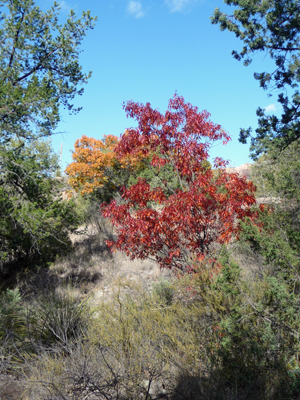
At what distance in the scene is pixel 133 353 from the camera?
4.02 m

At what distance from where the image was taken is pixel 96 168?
17.5 m

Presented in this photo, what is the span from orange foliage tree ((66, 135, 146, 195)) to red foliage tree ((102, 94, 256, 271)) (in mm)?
10561

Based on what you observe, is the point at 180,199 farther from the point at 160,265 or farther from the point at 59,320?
the point at 59,320

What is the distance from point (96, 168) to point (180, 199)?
41.7ft

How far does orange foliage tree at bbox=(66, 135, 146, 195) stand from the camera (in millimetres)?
17312

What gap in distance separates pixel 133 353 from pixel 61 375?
0.90 m

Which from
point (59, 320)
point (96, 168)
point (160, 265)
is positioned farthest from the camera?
point (96, 168)

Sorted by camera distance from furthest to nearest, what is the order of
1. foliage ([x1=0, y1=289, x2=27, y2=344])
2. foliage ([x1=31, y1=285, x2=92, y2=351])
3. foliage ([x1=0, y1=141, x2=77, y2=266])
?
foliage ([x1=0, y1=141, x2=77, y2=266]), foliage ([x1=0, y1=289, x2=27, y2=344]), foliage ([x1=31, y1=285, x2=92, y2=351])

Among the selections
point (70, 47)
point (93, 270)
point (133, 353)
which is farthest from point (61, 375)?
point (70, 47)

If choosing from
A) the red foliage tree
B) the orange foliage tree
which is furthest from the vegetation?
the orange foliage tree

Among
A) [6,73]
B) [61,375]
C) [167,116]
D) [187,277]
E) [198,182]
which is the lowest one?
[61,375]

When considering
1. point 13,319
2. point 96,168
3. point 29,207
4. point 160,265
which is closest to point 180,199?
point 160,265

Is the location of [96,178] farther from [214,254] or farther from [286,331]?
[286,331]

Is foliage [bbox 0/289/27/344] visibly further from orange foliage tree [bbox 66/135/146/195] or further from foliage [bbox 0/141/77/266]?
orange foliage tree [bbox 66/135/146/195]
